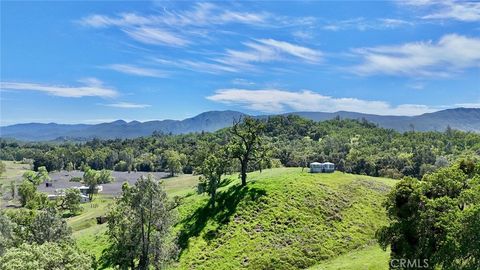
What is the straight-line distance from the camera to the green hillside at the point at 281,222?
60906mm

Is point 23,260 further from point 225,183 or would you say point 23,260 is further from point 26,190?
point 26,190

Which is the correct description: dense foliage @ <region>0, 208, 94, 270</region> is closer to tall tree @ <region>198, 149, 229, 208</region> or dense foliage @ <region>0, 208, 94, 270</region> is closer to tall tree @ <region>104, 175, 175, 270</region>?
tall tree @ <region>104, 175, 175, 270</region>

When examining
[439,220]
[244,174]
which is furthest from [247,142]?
[439,220]

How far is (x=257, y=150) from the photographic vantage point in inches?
3214

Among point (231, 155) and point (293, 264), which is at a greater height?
point (231, 155)

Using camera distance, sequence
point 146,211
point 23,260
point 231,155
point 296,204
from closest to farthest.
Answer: point 23,260 → point 146,211 → point 296,204 → point 231,155

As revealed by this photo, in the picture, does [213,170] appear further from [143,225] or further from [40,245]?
[40,245]

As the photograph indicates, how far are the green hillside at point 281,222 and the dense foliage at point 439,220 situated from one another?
82.7 feet

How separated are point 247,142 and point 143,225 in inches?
1514

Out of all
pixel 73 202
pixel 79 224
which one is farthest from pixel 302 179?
pixel 73 202

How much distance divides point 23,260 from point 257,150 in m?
54.4

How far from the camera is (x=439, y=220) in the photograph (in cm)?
3231

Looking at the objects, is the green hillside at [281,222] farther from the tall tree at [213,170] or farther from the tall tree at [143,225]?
the tall tree at [143,225]

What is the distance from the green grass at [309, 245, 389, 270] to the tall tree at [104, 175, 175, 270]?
22.5 m
